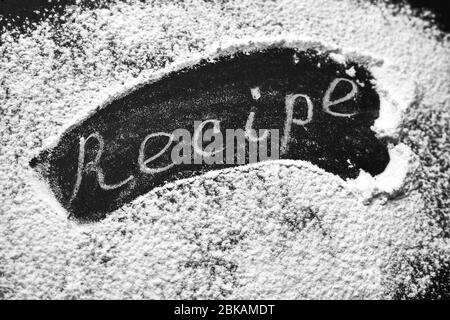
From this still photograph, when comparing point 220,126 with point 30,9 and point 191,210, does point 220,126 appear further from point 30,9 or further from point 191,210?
point 30,9

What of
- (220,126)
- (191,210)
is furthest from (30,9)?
(191,210)

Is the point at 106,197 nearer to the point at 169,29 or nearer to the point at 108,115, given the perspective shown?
the point at 108,115

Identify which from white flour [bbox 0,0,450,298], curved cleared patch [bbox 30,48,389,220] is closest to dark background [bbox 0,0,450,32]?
white flour [bbox 0,0,450,298]

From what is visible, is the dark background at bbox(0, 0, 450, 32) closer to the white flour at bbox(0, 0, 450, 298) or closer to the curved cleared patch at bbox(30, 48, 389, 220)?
the white flour at bbox(0, 0, 450, 298)

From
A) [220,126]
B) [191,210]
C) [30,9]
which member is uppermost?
[30,9]

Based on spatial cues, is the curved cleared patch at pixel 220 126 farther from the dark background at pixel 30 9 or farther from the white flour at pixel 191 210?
the dark background at pixel 30 9
